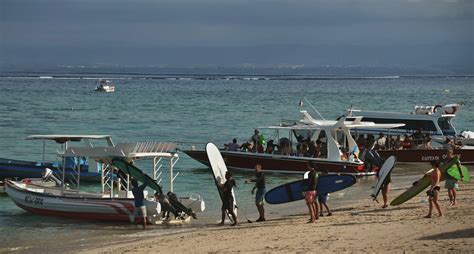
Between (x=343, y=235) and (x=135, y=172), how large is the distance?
24.7 feet

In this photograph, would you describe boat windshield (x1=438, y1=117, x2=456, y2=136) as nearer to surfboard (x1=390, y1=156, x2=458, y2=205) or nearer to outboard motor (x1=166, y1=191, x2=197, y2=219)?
surfboard (x1=390, y1=156, x2=458, y2=205)

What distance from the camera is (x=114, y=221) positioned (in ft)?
85.5

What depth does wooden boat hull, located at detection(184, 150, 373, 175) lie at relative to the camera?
3572 centimetres

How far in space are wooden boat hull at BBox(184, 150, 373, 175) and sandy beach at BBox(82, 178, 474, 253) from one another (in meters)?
10.1

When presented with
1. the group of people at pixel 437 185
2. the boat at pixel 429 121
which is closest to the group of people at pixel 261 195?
the group of people at pixel 437 185

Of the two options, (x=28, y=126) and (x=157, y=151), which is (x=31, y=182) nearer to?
(x=157, y=151)

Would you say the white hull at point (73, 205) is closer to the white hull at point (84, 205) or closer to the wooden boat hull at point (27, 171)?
the white hull at point (84, 205)

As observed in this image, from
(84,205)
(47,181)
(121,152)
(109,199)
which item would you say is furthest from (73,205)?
(47,181)

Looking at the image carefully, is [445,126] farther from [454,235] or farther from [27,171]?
[454,235]

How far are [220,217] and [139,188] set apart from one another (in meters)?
3.16

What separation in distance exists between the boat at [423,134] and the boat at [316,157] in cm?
186

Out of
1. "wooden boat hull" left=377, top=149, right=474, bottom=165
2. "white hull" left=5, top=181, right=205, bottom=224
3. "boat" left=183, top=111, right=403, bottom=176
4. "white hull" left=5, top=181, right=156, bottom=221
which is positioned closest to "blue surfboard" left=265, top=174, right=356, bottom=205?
"white hull" left=5, top=181, right=205, bottom=224

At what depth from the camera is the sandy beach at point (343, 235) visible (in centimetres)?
1827

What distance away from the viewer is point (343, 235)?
20.0m
